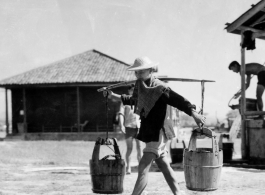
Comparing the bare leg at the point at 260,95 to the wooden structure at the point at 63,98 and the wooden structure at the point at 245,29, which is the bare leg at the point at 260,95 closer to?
the wooden structure at the point at 245,29

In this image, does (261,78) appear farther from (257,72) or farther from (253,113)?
(253,113)

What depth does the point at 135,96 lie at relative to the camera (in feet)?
15.2

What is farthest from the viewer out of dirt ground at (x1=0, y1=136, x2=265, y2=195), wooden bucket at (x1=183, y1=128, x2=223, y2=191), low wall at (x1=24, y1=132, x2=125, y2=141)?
low wall at (x1=24, y1=132, x2=125, y2=141)

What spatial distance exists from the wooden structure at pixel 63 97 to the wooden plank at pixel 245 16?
43.9 feet

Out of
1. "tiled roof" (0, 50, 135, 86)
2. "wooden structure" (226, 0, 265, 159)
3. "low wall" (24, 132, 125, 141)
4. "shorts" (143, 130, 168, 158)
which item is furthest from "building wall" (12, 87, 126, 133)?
"shorts" (143, 130, 168, 158)

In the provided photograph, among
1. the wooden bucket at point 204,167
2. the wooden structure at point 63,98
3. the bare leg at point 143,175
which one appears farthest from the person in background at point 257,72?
the wooden structure at point 63,98

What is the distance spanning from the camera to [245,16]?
9.20 metres

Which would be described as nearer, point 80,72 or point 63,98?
point 80,72

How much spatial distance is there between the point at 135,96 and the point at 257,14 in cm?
596

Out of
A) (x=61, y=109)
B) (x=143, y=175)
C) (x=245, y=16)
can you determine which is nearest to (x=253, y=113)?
(x=245, y=16)

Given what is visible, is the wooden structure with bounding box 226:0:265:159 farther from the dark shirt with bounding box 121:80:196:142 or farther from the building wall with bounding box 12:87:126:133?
the building wall with bounding box 12:87:126:133

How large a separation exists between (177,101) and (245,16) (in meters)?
5.79

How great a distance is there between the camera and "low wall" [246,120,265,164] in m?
9.02

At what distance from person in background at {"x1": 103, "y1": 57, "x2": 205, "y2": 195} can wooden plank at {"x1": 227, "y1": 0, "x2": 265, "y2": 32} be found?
5.42m
